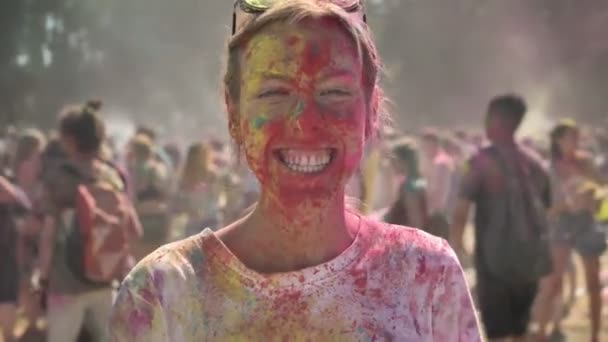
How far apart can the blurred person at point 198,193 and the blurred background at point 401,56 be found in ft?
64.7

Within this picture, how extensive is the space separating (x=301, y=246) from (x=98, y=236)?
363cm

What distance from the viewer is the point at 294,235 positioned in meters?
1.80

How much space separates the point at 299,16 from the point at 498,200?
14.4 ft

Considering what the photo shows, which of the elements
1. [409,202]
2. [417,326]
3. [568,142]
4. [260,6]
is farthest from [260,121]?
[568,142]

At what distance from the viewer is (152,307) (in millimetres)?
1676

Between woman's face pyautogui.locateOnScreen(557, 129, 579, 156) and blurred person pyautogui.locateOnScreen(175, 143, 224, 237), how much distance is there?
3.04 metres

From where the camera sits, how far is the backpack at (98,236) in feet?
17.3

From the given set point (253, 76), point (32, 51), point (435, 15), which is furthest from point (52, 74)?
point (253, 76)

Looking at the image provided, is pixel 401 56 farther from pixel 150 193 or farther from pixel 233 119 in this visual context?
pixel 233 119

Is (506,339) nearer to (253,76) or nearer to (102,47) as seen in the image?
(253,76)

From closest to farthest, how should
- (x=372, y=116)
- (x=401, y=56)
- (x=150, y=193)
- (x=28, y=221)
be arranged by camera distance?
(x=372, y=116) → (x=28, y=221) → (x=150, y=193) → (x=401, y=56)

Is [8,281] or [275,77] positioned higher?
[275,77]

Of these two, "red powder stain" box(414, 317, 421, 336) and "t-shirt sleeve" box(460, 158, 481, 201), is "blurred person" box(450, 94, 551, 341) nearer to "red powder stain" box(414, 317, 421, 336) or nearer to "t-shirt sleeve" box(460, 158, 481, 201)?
"t-shirt sleeve" box(460, 158, 481, 201)

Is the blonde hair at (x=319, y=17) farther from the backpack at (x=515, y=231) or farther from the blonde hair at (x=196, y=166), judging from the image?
the blonde hair at (x=196, y=166)
